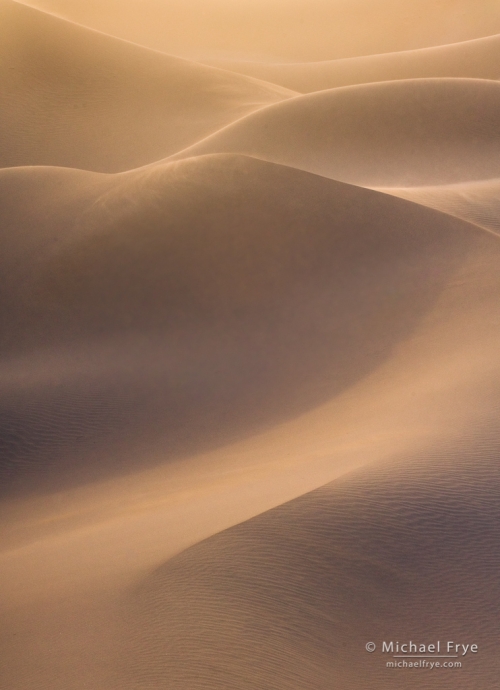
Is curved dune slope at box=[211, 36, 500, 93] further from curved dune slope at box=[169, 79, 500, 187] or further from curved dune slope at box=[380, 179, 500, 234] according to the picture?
curved dune slope at box=[380, 179, 500, 234]

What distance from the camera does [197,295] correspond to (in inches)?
324

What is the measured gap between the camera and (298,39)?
33344mm

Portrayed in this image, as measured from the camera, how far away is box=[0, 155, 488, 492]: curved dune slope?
6.75 metres

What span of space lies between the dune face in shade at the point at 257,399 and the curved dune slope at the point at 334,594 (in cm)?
1

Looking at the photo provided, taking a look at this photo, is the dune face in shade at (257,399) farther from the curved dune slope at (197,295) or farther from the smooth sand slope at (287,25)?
the smooth sand slope at (287,25)

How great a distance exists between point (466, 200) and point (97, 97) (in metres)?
12.0

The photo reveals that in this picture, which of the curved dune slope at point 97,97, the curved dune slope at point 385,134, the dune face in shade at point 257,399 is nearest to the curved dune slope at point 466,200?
the dune face in shade at point 257,399

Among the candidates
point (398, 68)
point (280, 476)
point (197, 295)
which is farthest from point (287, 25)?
point (280, 476)

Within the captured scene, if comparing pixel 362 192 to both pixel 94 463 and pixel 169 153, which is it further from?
pixel 169 153

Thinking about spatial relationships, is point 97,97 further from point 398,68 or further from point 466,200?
point 466,200

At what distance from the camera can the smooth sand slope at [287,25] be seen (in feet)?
104

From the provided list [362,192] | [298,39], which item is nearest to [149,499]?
[362,192]

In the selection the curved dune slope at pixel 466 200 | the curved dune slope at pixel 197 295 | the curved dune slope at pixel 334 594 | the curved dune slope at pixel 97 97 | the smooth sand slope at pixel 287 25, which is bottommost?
the curved dune slope at pixel 334 594

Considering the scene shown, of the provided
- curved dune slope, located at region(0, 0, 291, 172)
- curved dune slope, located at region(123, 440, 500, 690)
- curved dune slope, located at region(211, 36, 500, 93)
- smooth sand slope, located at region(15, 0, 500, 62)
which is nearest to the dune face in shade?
curved dune slope, located at region(123, 440, 500, 690)
